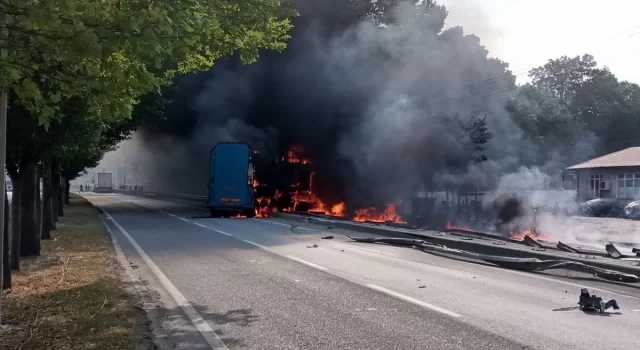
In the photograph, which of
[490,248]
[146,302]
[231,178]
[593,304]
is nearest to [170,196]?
[231,178]

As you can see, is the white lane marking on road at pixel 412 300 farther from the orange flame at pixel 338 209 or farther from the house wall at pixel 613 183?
the house wall at pixel 613 183

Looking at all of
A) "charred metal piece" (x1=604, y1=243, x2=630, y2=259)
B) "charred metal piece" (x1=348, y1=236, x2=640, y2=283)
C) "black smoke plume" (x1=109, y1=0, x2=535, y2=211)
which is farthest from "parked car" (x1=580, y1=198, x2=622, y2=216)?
"charred metal piece" (x1=604, y1=243, x2=630, y2=259)

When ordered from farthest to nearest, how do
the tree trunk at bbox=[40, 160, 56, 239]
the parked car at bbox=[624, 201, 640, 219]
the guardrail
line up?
the guardrail → the parked car at bbox=[624, 201, 640, 219] → the tree trunk at bbox=[40, 160, 56, 239]

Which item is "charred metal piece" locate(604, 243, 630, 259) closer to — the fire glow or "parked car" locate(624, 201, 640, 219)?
the fire glow

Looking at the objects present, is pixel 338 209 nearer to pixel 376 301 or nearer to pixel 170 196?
pixel 376 301

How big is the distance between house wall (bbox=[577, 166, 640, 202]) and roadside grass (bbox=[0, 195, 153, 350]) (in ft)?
111

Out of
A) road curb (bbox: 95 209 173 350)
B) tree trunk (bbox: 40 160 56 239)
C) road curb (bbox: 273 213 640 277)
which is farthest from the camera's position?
tree trunk (bbox: 40 160 56 239)

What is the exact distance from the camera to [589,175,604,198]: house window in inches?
1663

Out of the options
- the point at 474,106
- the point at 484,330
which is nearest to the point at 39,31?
the point at 484,330

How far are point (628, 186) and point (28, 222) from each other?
124 ft

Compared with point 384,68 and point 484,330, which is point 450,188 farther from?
point 484,330

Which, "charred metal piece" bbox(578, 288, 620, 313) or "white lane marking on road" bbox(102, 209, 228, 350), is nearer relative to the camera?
"white lane marking on road" bbox(102, 209, 228, 350)

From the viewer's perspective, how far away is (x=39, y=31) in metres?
4.72

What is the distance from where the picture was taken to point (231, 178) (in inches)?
1094
